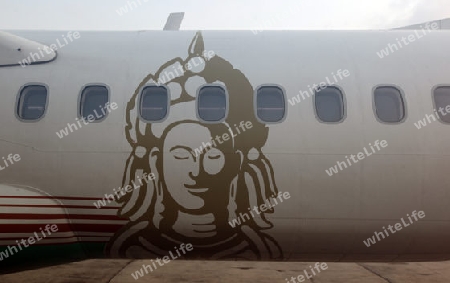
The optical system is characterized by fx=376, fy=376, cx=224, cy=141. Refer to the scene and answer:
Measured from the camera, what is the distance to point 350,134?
6.95 m

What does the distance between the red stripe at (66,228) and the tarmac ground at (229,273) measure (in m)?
5.25

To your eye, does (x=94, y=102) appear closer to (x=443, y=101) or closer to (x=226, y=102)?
(x=226, y=102)

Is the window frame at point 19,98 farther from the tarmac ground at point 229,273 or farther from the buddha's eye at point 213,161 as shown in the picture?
the tarmac ground at point 229,273

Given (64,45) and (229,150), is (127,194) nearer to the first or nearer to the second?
(229,150)

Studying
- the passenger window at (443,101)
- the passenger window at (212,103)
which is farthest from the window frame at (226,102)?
the passenger window at (443,101)

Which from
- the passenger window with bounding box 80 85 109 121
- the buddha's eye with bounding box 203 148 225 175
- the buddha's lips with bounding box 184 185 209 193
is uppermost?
the passenger window with bounding box 80 85 109 121

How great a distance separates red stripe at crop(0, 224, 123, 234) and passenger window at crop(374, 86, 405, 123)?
5348 mm

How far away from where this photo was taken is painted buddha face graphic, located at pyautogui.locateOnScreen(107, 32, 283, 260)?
22.6ft

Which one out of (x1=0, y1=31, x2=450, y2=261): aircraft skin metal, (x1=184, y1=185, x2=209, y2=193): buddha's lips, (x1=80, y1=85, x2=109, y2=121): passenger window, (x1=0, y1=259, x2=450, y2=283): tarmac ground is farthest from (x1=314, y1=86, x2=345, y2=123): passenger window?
(x1=0, y1=259, x2=450, y2=283): tarmac ground

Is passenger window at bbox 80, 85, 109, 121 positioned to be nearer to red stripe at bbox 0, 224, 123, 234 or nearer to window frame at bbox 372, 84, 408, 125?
red stripe at bbox 0, 224, 123, 234

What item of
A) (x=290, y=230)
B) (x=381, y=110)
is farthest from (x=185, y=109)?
(x=381, y=110)

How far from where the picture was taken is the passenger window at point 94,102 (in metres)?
7.19

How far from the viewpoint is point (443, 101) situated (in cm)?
722

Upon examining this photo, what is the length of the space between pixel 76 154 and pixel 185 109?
2.19 m
